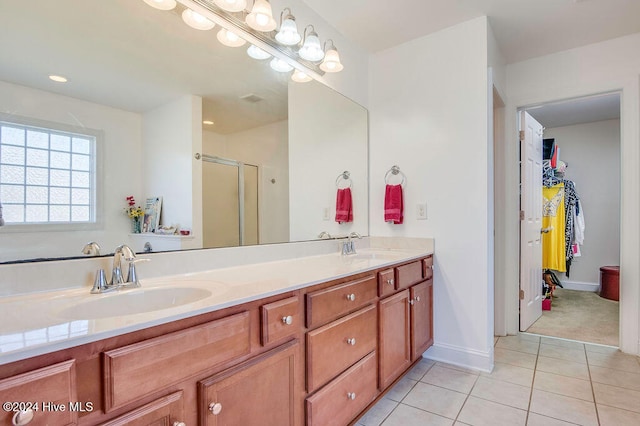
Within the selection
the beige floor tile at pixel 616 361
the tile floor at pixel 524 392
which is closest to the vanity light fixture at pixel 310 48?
the tile floor at pixel 524 392

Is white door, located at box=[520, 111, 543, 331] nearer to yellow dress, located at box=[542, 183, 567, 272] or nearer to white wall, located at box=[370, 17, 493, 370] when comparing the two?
yellow dress, located at box=[542, 183, 567, 272]

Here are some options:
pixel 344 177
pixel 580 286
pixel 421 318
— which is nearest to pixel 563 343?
pixel 421 318

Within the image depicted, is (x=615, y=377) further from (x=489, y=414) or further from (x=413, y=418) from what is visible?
(x=413, y=418)

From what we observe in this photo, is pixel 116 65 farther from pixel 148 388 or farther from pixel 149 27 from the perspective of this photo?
pixel 148 388

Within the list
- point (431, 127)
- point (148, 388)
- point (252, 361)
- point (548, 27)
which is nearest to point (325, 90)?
point (431, 127)

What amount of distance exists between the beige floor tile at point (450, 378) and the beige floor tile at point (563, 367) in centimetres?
54

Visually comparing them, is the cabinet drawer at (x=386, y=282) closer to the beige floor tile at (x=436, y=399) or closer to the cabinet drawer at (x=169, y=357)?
the beige floor tile at (x=436, y=399)

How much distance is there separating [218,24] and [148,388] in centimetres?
153

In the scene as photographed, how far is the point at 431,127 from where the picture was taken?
246cm

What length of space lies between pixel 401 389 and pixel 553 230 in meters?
3.11

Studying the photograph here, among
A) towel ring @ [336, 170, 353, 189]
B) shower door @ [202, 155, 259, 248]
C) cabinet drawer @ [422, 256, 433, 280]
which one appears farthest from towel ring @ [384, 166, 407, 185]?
shower door @ [202, 155, 259, 248]

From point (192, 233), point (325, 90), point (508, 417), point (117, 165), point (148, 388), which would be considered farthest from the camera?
point (325, 90)

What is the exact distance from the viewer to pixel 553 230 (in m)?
3.94

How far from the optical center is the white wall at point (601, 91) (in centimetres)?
248
